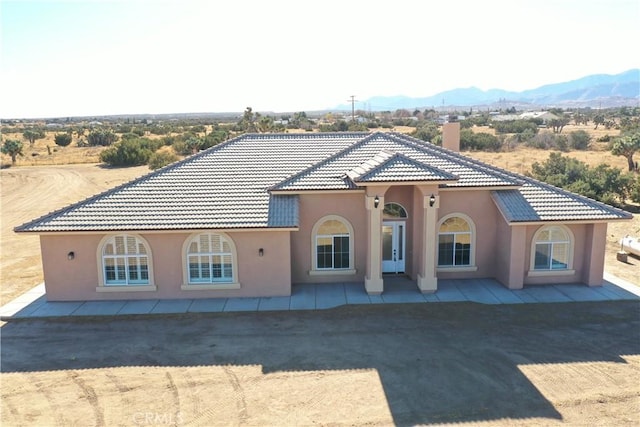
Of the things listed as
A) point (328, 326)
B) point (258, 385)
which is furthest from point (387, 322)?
point (258, 385)

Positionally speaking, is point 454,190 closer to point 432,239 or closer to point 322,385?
point 432,239

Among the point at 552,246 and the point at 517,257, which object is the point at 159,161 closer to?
the point at 517,257

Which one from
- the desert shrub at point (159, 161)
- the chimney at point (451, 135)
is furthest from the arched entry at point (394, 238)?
the desert shrub at point (159, 161)

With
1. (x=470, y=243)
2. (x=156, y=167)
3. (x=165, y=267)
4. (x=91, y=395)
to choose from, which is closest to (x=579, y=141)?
(x=156, y=167)

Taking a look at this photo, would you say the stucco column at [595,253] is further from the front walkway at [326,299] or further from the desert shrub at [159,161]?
the desert shrub at [159,161]

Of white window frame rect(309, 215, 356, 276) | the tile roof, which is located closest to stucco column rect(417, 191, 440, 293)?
the tile roof

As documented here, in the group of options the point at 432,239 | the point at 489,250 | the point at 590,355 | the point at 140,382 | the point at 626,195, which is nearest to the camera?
the point at 140,382
